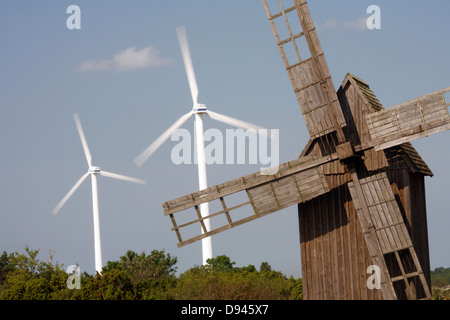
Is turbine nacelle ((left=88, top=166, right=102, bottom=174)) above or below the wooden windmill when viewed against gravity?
above

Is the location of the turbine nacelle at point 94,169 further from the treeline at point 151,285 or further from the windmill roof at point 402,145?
the windmill roof at point 402,145

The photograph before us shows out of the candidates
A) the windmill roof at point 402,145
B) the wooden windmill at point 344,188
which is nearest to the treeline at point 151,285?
the wooden windmill at point 344,188

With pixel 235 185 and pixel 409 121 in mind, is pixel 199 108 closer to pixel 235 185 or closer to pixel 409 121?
pixel 235 185

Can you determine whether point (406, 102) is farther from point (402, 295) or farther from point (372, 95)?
point (402, 295)

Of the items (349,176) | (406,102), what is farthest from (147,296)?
(406,102)

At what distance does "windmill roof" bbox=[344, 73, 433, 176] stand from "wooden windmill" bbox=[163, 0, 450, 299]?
0.09 meters

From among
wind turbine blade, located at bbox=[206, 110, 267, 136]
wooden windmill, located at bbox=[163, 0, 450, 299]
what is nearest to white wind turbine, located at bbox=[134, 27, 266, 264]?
wind turbine blade, located at bbox=[206, 110, 267, 136]

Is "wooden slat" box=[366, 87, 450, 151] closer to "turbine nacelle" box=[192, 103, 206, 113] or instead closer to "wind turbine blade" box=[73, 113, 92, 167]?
"turbine nacelle" box=[192, 103, 206, 113]

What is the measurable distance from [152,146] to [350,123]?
12.6 metres

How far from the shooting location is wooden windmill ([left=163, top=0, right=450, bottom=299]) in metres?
24.6

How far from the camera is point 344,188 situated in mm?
25734
